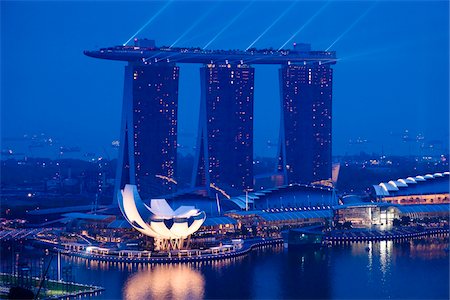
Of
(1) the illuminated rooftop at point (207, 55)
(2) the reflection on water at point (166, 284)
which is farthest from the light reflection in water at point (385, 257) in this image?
(1) the illuminated rooftop at point (207, 55)

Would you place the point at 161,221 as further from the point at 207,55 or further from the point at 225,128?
the point at 225,128

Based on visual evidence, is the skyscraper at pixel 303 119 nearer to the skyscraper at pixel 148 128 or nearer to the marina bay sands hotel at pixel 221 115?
the marina bay sands hotel at pixel 221 115

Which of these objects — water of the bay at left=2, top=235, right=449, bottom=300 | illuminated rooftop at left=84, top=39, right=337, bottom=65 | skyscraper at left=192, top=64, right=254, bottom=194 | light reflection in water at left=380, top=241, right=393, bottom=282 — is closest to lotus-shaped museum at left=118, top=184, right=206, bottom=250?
water of the bay at left=2, top=235, right=449, bottom=300

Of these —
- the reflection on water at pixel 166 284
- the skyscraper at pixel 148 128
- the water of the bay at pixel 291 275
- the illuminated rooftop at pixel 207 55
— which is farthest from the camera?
the skyscraper at pixel 148 128

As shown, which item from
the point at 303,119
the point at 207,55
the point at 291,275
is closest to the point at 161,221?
the point at 291,275

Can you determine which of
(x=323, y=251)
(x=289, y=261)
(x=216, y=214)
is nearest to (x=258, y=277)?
(x=289, y=261)

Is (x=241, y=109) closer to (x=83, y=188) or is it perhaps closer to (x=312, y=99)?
(x=312, y=99)
